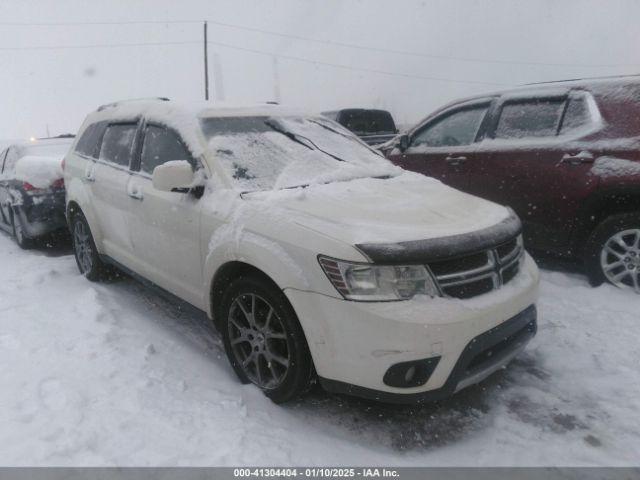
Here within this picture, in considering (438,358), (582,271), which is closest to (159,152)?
(438,358)

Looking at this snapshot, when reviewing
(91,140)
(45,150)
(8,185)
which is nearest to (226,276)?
Answer: (91,140)

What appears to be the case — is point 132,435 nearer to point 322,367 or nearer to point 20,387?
point 20,387

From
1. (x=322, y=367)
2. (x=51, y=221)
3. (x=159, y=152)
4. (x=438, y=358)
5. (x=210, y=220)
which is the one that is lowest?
(x=51, y=221)

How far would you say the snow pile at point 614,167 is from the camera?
3.80m

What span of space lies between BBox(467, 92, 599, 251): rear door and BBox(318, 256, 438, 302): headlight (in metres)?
2.59

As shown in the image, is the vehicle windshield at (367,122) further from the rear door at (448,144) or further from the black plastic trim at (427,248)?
the black plastic trim at (427,248)

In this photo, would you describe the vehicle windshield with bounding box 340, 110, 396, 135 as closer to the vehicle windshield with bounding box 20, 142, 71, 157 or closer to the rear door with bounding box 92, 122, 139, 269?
the vehicle windshield with bounding box 20, 142, 71, 157

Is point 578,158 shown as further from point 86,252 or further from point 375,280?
point 86,252

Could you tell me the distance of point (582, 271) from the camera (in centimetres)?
463

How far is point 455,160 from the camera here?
16.7 feet

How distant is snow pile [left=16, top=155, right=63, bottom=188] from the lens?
6.05 metres

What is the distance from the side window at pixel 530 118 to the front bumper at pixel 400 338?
2683 millimetres

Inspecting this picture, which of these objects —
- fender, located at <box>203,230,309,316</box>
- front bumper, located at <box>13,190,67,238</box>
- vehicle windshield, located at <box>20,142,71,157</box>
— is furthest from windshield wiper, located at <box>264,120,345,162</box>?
vehicle windshield, located at <box>20,142,71,157</box>

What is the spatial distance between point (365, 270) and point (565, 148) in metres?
2.94
